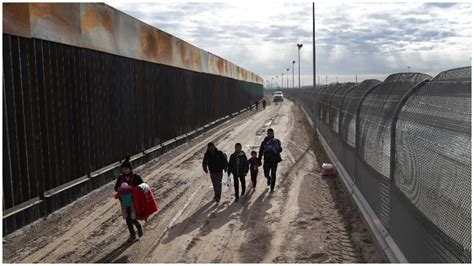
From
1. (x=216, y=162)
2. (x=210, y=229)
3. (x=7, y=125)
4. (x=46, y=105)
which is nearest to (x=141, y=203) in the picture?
(x=210, y=229)

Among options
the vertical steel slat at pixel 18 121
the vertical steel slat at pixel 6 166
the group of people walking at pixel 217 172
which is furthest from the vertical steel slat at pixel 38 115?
the group of people walking at pixel 217 172

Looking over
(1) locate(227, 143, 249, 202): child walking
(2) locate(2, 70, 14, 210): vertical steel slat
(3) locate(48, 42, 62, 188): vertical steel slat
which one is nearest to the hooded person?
(2) locate(2, 70, 14, 210): vertical steel slat

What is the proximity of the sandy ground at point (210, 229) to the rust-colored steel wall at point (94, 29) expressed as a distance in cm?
402

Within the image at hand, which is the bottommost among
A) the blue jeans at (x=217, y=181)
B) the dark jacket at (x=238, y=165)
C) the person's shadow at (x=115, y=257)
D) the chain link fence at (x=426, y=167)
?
the person's shadow at (x=115, y=257)

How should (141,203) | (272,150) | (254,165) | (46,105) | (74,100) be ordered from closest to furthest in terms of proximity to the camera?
1. (141,203)
2. (46,105)
3. (74,100)
4. (272,150)
5. (254,165)

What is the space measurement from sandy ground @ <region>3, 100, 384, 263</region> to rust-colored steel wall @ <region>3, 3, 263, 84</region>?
4.02 metres

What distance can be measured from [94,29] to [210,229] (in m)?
6.84

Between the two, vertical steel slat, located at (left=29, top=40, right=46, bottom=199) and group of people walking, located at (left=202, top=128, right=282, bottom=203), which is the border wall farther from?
group of people walking, located at (left=202, top=128, right=282, bottom=203)

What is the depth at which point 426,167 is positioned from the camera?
532cm

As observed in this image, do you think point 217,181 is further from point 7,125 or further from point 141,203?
point 7,125

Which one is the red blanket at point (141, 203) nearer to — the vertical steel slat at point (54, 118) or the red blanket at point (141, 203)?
the red blanket at point (141, 203)

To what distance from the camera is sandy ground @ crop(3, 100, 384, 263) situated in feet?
23.9

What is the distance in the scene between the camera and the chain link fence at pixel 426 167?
176 inches

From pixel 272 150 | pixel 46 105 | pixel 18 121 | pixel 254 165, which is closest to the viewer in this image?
pixel 18 121
